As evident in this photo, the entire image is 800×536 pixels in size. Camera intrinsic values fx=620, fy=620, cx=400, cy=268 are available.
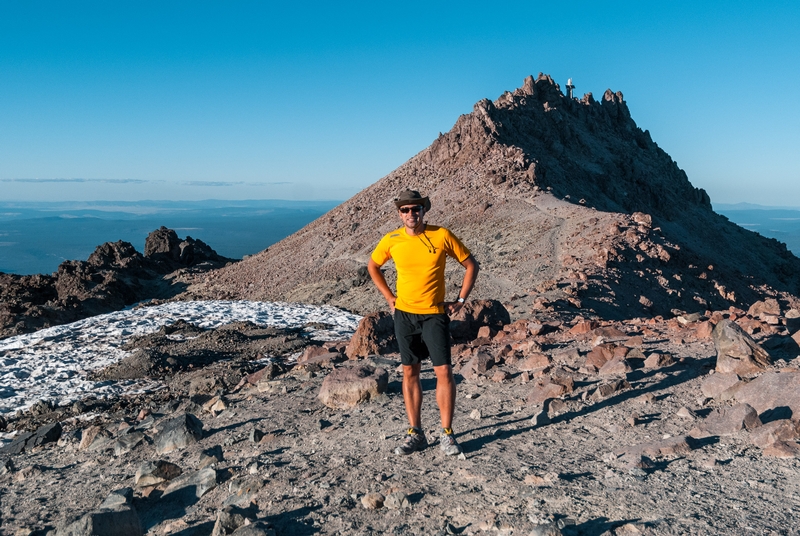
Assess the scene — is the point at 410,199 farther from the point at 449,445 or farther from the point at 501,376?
the point at 501,376

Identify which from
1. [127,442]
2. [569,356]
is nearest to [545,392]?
[569,356]

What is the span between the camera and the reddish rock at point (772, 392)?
4520 millimetres

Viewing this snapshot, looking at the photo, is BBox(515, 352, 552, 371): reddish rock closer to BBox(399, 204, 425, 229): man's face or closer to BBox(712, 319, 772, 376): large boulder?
BBox(712, 319, 772, 376): large boulder

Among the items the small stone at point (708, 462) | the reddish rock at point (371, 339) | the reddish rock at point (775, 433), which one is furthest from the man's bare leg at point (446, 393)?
the reddish rock at point (371, 339)

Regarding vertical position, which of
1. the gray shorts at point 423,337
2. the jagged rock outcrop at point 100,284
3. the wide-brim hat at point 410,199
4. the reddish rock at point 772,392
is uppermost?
the wide-brim hat at point 410,199

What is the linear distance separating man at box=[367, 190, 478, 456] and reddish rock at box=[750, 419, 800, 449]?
2.00 m

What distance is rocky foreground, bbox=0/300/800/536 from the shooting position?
351cm

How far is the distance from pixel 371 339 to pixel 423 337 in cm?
389

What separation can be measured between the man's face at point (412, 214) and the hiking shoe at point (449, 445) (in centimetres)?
153

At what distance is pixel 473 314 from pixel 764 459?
5314mm

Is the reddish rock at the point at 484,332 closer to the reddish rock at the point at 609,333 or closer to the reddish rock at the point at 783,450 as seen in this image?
the reddish rock at the point at 609,333

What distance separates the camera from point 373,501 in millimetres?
3711

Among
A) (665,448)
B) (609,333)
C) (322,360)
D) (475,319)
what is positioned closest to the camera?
(665,448)

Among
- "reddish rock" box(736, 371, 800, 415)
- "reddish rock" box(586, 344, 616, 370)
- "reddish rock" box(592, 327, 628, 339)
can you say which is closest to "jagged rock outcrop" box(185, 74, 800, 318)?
"reddish rock" box(592, 327, 628, 339)
